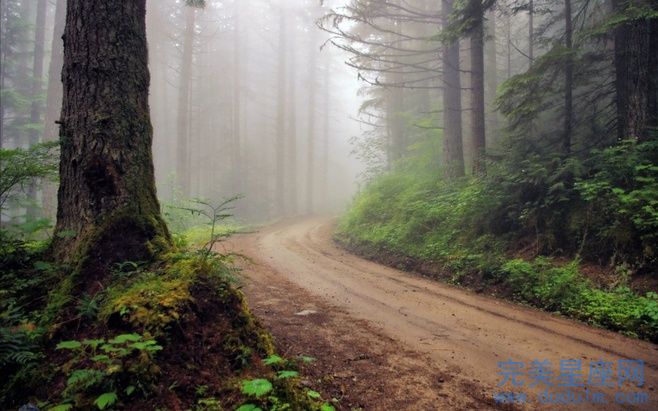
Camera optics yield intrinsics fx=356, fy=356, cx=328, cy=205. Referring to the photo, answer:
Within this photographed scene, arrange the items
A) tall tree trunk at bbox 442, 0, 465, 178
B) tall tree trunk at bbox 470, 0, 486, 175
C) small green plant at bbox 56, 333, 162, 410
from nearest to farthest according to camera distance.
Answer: small green plant at bbox 56, 333, 162, 410 < tall tree trunk at bbox 470, 0, 486, 175 < tall tree trunk at bbox 442, 0, 465, 178

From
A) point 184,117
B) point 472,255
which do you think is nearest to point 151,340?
point 472,255

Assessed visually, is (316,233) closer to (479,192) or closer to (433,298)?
(479,192)

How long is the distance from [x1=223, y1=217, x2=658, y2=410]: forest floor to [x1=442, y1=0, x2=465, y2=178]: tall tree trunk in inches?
285

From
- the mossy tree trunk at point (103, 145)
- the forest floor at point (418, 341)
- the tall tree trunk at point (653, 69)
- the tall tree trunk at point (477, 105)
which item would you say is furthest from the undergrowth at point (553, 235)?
the mossy tree trunk at point (103, 145)

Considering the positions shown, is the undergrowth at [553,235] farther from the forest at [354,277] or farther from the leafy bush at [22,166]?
the leafy bush at [22,166]

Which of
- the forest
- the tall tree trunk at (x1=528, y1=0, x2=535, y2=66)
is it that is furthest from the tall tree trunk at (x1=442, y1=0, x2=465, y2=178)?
the tall tree trunk at (x1=528, y1=0, x2=535, y2=66)

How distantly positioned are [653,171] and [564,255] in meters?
2.35

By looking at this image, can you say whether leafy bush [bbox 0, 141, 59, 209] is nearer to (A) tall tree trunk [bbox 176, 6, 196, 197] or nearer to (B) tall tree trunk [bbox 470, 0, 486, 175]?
(B) tall tree trunk [bbox 470, 0, 486, 175]

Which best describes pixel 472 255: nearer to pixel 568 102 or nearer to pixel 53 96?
pixel 568 102

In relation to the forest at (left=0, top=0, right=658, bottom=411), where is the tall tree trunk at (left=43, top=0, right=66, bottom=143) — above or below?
above

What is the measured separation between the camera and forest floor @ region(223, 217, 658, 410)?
347 centimetres

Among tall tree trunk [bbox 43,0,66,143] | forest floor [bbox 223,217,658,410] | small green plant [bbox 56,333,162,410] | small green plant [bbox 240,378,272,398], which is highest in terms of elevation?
tall tree trunk [bbox 43,0,66,143]

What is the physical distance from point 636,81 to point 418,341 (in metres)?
8.74

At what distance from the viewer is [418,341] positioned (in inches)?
186
